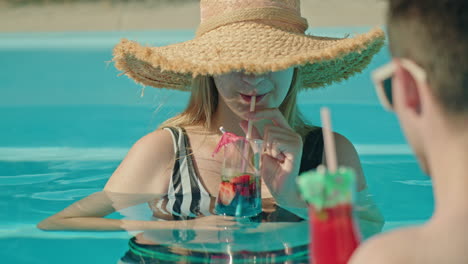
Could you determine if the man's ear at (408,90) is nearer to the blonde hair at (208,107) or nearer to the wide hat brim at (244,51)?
the wide hat brim at (244,51)

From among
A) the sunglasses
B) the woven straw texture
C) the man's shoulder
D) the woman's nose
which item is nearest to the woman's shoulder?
the woven straw texture

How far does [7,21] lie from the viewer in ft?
32.0

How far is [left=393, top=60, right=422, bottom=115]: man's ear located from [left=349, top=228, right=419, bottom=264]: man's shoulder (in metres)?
0.21

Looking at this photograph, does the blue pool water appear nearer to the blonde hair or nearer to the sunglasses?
the blonde hair

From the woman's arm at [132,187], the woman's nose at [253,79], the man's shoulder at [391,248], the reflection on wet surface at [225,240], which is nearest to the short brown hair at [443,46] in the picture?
the man's shoulder at [391,248]

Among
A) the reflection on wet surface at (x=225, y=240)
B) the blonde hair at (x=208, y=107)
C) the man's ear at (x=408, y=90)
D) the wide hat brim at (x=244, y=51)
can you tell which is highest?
the wide hat brim at (x=244, y=51)

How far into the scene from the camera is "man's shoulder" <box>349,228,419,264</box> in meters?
0.99

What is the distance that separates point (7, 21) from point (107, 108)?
15.1 ft

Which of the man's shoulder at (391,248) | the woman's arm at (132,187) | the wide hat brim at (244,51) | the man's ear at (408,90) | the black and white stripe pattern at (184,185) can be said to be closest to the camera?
the man's shoulder at (391,248)

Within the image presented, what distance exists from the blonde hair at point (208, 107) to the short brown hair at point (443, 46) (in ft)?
4.83

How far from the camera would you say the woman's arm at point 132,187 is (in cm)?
235

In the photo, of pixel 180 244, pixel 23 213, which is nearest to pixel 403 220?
pixel 180 244

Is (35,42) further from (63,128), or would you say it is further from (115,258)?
(115,258)

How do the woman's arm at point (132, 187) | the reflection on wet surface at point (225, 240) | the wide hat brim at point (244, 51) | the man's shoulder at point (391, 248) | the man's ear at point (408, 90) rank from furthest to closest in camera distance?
the woman's arm at point (132, 187) < the wide hat brim at point (244, 51) < the reflection on wet surface at point (225, 240) < the man's ear at point (408, 90) < the man's shoulder at point (391, 248)
